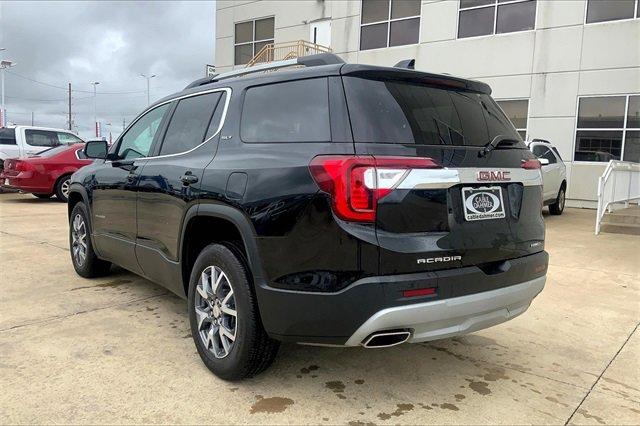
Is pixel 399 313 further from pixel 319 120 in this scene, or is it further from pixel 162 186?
pixel 162 186

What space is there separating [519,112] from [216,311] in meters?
13.6

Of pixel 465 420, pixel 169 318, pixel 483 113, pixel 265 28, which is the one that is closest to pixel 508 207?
pixel 483 113

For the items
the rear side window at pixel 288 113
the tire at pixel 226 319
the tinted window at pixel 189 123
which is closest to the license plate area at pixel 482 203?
the rear side window at pixel 288 113

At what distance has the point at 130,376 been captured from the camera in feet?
10.2

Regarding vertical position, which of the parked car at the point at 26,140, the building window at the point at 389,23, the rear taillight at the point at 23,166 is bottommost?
the rear taillight at the point at 23,166

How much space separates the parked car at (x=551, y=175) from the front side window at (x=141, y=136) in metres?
8.54

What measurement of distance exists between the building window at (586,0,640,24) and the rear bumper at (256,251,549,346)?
43.2ft

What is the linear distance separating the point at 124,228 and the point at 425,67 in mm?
13361

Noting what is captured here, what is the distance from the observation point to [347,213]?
96.9 inches

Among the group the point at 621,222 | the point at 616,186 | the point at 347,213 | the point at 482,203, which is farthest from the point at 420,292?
the point at 616,186

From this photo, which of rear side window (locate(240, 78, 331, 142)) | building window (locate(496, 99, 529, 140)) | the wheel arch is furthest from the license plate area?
building window (locate(496, 99, 529, 140))

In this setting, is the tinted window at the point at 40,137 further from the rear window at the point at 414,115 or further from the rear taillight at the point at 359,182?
the rear taillight at the point at 359,182

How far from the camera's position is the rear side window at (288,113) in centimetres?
275

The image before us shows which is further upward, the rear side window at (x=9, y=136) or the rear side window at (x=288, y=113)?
the rear side window at (x=9, y=136)
